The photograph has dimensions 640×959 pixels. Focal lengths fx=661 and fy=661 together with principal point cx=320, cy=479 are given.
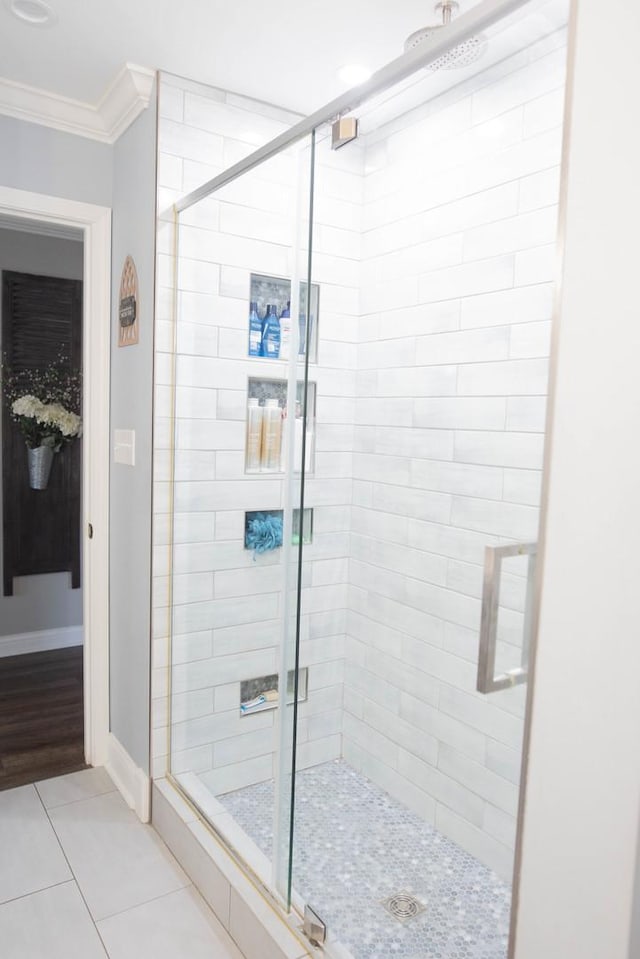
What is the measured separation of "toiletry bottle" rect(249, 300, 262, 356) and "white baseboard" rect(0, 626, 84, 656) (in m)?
2.38

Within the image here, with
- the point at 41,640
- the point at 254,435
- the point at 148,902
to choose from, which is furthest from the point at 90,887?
the point at 41,640

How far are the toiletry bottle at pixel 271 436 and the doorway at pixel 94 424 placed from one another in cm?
74

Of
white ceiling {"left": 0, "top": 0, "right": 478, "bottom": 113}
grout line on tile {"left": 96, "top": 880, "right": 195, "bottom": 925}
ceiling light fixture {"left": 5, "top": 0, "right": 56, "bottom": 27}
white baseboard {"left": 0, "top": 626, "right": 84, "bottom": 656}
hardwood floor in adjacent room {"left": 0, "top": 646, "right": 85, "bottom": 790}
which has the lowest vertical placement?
hardwood floor in adjacent room {"left": 0, "top": 646, "right": 85, "bottom": 790}

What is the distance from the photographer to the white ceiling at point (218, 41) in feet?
5.78

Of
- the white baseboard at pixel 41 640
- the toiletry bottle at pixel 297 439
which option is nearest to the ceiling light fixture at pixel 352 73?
the toiletry bottle at pixel 297 439

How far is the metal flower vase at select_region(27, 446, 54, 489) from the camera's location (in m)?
3.73

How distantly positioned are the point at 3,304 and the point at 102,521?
1.78m

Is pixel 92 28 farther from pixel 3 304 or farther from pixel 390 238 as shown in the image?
pixel 3 304

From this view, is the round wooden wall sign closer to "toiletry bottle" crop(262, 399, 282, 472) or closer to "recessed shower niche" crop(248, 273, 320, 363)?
"recessed shower niche" crop(248, 273, 320, 363)

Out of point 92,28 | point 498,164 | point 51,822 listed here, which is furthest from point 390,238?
point 51,822

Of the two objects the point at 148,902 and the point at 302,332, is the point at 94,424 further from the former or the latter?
the point at 148,902

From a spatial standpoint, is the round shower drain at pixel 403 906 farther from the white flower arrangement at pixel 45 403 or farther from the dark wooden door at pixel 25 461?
the white flower arrangement at pixel 45 403

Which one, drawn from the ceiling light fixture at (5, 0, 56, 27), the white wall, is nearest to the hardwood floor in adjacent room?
the white wall

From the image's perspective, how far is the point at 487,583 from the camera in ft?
3.53
